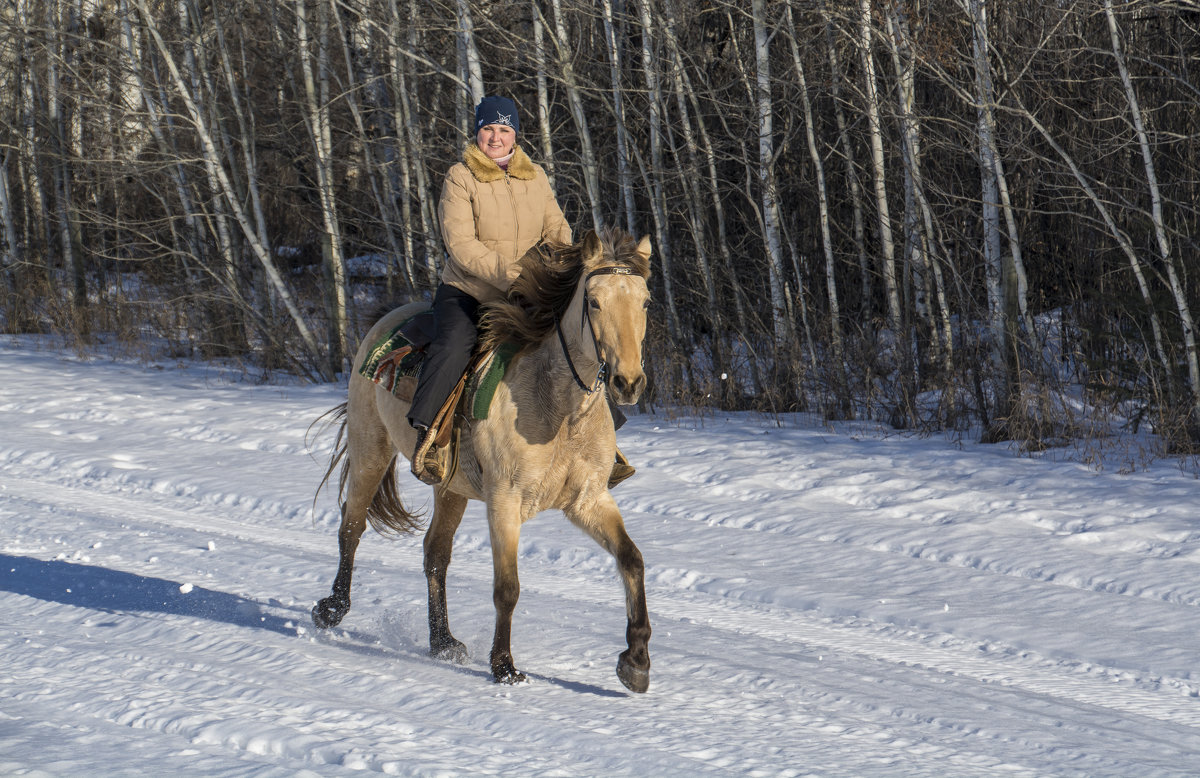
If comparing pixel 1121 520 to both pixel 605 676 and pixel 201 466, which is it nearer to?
pixel 605 676

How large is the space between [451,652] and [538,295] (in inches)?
69.0

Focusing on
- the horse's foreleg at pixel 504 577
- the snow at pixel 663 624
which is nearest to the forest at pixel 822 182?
the snow at pixel 663 624

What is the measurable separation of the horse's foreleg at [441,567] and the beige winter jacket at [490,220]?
46.0 inches

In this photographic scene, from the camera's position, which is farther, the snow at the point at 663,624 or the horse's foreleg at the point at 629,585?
the horse's foreleg at the point at 629,585

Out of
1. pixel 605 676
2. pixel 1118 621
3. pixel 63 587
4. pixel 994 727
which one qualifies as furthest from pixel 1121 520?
pixel 63 587

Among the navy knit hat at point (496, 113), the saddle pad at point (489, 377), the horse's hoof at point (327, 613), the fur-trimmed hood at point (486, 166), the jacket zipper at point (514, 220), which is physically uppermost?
the navy knit hat at point (496, 113)

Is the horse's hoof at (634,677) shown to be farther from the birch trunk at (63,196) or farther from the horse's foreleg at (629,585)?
the birch trunk at (63,196)

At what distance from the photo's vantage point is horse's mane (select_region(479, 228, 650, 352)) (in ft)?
15.9

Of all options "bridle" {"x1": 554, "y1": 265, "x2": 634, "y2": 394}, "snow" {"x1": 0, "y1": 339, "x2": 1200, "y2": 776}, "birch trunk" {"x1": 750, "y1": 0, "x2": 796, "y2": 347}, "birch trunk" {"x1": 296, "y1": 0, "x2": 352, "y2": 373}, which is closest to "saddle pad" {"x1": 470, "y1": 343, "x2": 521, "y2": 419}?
"bridle" {"x1": 554, "y1": 265, "x2": 634, "y2": 394}

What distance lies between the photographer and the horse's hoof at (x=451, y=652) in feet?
17.5

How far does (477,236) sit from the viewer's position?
549cm

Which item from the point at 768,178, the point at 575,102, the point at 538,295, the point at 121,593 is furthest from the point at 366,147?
the point at 538,295

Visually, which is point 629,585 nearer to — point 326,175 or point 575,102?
point 575,102

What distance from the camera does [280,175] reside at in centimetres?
2312
